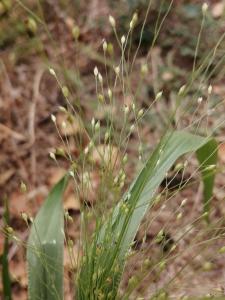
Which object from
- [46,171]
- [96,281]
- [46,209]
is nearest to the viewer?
[96,281]

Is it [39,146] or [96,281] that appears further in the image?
[39,146]

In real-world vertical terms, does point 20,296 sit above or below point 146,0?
below

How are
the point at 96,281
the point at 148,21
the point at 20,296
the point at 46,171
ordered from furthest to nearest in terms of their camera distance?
1. the point at 148,21
2. the point at 46,171
3. the point at 20,296
4. the point at 96,281

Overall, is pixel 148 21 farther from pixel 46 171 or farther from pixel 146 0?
pixel 46 171

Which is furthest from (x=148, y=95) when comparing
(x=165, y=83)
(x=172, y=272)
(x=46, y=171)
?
(x=172, y=272)

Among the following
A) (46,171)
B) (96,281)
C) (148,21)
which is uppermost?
(148,21)
